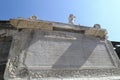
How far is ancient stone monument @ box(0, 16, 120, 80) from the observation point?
5.95 m

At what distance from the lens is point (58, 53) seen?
6680 millimetres

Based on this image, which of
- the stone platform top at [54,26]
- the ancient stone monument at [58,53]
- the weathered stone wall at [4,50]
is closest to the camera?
the ancient stone monument at [58,53]

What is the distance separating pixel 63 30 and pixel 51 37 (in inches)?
28.4

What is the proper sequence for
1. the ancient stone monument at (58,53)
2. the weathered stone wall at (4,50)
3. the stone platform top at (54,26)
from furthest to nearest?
the stone platform top at (54,26)
the weathered stone wall at (4,50)
the ancient stone monument at (58,53)

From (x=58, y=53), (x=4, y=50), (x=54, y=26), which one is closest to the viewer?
(x=58, y=53)

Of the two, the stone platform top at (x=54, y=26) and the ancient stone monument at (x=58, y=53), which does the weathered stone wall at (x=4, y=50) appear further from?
the stone platform top at (x=54, y=26)

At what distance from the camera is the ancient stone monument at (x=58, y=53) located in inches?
234

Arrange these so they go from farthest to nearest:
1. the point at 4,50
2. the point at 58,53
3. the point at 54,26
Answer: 1. the point at 54,26
2. the point at 4,50
3. the point at 58,53

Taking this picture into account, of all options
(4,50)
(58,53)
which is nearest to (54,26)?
(58,53)

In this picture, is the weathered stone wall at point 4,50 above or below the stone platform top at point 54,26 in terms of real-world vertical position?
below

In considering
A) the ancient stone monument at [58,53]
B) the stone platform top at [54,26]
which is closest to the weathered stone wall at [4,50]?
the ancient stone monument at [58,53]

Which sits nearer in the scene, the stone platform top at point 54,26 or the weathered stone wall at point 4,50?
the weathered stone wall at point 4,50

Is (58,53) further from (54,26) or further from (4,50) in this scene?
(4,50)

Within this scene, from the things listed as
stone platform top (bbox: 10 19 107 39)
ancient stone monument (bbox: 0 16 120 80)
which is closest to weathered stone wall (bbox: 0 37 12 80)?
ancient stone monument (bbox: 0 16 120 80)
